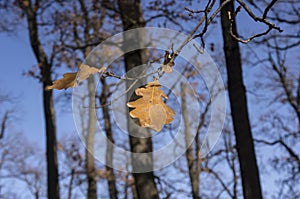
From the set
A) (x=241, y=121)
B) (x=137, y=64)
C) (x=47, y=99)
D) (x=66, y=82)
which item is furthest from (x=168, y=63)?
(x=47, y=99)

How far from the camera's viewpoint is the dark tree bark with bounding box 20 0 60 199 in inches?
278

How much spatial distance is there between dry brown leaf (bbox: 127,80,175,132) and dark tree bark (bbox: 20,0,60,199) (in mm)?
6276

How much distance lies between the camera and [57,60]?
321 inches

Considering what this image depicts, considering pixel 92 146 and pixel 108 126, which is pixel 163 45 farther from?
pixel 108 126

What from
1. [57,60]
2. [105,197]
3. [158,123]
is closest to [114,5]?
[57,60]

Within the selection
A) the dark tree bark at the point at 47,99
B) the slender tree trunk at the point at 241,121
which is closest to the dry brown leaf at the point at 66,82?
the slender tree trunk at the point at 241,121

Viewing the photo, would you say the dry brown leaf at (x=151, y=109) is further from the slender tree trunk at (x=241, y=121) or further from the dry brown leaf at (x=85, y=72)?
the slender tree trunk at (x=241, y=121)

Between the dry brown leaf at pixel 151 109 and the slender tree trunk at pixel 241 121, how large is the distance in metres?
2.79

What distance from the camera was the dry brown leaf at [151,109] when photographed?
0.84 m

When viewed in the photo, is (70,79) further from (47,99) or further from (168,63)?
(47,99)

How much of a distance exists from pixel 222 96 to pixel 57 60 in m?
7.28

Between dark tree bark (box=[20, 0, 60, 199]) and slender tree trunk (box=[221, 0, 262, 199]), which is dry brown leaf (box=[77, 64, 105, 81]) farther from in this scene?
dark tree bark (box=[20, 0, 60, 199])

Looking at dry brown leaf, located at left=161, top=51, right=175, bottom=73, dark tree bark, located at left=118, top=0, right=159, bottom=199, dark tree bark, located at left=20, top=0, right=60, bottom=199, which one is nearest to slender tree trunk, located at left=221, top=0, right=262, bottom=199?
dark tree bark, located at left=118, top=0, right=159, bottom=199

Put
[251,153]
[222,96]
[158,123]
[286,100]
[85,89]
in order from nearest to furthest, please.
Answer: [158,123] → [222,96] → [85,89] → [251,153] → [286,100]
